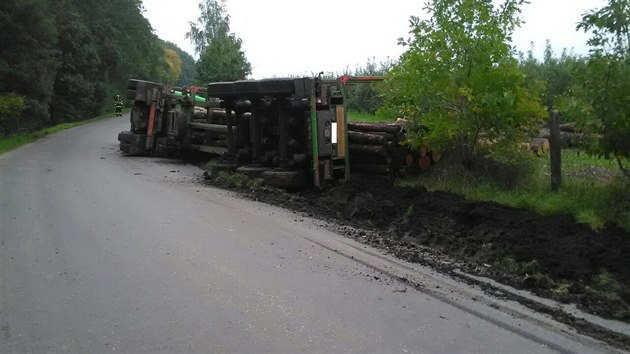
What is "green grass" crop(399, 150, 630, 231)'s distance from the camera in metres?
6.30

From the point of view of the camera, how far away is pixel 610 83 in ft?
20.7

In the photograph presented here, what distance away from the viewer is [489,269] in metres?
5.79

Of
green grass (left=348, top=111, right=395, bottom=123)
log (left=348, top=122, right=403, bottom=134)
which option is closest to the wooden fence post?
log (left=348, top=122, right=403, bottom=134)

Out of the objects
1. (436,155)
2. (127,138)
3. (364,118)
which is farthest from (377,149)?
(127,138)

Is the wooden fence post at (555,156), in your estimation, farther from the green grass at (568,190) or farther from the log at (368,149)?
the log at (368,149)

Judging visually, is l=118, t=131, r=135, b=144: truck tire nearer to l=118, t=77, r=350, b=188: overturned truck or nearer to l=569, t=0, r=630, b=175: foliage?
l=118, t=77, r=350, b=188: overturned truck

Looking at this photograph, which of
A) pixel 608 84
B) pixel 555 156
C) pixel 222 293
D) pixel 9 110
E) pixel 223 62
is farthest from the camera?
pixel 223 62

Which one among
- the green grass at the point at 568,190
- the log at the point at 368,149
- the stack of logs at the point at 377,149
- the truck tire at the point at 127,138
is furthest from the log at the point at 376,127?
the truck tire at the point at 127,138

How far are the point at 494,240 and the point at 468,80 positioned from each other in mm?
3084

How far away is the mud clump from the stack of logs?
1.03 m

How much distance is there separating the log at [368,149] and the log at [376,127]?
0.43 metres

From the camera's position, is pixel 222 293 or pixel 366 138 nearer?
pixel 222 293

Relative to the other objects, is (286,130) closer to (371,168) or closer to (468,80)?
(371,168)

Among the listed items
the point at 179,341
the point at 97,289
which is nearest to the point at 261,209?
the point at 97,289
